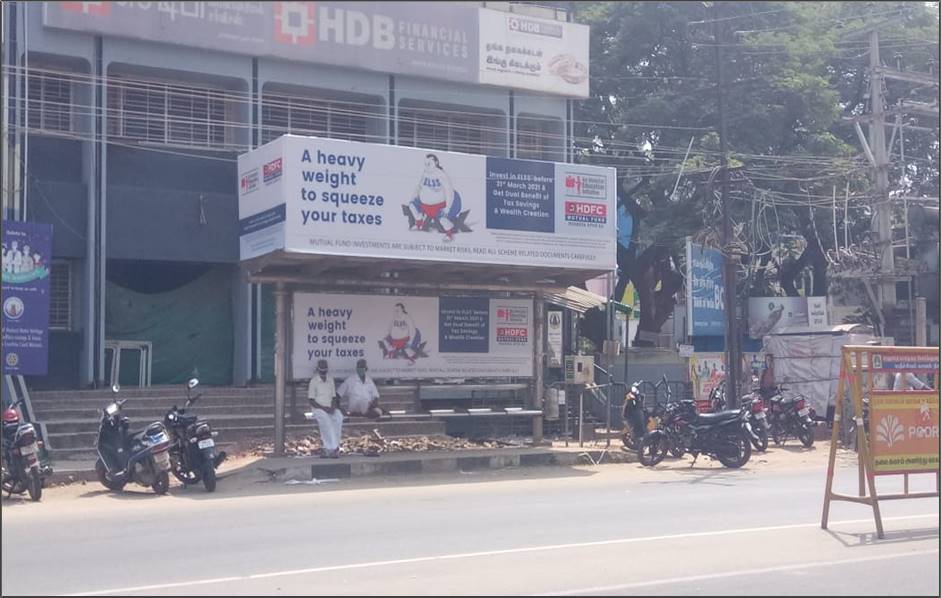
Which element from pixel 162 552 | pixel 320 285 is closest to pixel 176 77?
pixel 320 285

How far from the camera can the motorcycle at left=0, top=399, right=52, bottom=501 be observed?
13078mm

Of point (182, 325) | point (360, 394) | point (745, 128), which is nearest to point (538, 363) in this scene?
point (360, 394)

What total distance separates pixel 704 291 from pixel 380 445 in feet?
36.9

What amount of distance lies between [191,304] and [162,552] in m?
13.8

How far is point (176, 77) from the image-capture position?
70.1 feet

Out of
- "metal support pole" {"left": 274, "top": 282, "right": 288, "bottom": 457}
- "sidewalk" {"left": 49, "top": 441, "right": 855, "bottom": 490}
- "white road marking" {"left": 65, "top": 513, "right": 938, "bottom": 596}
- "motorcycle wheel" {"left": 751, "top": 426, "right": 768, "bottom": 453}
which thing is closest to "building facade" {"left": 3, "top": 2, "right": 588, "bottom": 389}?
"metal support pole" {"left": 274, "top": 282, "right": 288, "bottom": 457}

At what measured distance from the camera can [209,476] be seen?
14.5 metres

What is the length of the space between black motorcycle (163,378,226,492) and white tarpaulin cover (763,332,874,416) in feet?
49.2

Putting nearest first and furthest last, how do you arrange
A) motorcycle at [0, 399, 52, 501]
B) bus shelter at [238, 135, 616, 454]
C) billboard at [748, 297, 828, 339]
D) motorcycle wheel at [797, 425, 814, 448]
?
motorcycle at [0, 399, 52, 501]
bus shelter at [238, 135, 616, 454]
motorcycle wheel at [797, 425, 814, 448]
billboard at [748, 297, 828, 339]

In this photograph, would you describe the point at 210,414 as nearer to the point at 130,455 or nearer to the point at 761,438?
the point at 130,455

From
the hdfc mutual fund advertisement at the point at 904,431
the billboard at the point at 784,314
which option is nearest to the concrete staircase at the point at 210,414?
the hdfc mutual fund advertisement at the point at 904,431

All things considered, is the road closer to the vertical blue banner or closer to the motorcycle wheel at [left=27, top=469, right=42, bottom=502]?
the motorcycle wheel at [left=27, top=469, right=42, bottom=502]

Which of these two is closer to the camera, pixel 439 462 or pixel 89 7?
pixel 89 7

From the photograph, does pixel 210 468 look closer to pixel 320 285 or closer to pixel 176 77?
pixel 320 285
